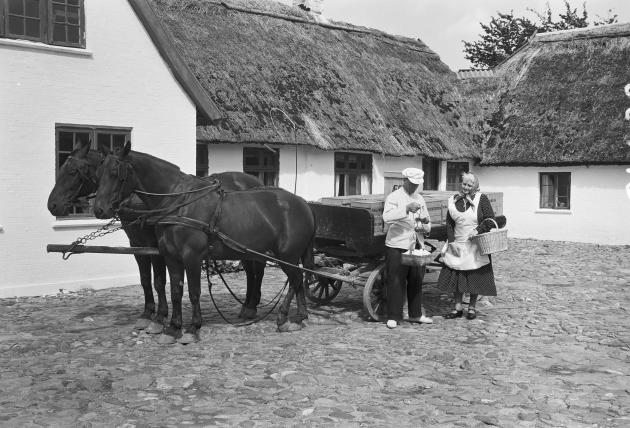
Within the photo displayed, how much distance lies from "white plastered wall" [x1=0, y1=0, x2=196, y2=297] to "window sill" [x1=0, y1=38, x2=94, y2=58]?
0.05 ft

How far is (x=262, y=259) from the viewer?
7.45 metres

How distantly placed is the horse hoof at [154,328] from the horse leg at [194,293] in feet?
1.31

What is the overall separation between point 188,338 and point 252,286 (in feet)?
4.71

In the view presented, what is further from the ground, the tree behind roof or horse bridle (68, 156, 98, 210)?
the tree behind roof

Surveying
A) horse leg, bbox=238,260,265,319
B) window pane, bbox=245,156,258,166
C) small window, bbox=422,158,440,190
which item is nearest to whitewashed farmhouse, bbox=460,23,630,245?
small window, bbox=422,158,440,190

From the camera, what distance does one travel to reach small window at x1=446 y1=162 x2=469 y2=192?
20.8m

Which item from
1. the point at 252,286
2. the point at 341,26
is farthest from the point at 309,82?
the point at 252,286

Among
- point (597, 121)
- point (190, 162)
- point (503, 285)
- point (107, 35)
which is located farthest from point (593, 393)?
point (597, 121)

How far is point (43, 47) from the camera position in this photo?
10148mm

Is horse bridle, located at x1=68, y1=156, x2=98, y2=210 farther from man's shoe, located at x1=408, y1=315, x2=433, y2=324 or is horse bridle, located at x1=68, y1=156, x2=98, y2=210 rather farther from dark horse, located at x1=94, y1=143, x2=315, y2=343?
man's shoe, located at x1=408, y1=315, x2=433, y2=324

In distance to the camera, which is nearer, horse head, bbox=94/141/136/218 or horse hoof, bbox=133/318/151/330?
horse head, bbox=94/141/136/218

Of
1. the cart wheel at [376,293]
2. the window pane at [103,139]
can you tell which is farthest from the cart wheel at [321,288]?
the window pane at [103,139]

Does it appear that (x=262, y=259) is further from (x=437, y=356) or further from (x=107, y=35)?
(x=107, y=35)

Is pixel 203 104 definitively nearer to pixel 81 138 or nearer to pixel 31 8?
pixel 81 138
